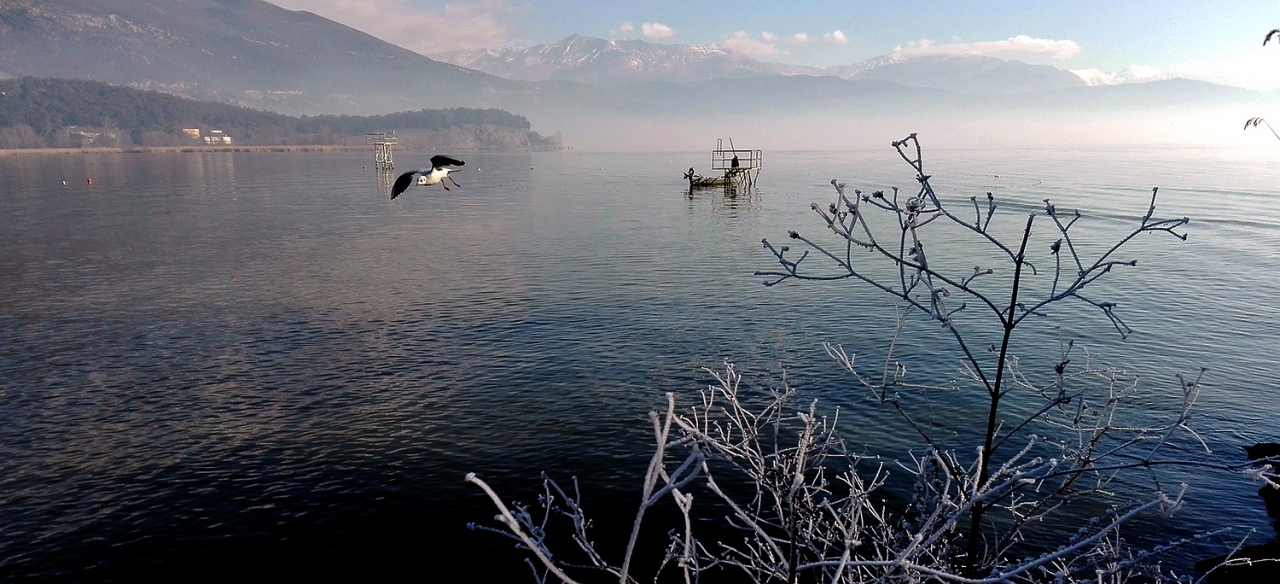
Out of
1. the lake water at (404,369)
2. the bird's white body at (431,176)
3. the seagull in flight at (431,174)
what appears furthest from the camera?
the bird's white body at (431,176)

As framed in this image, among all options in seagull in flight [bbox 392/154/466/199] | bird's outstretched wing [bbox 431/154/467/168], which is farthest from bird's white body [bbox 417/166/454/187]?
bird's outstretched wing [bbox 431/154/467/168]

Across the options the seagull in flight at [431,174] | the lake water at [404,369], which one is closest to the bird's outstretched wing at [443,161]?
the seagull in flight at [431,174]

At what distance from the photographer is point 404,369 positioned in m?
29.2

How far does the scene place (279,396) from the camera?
2620 centimetres

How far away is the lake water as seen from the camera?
60.3ft

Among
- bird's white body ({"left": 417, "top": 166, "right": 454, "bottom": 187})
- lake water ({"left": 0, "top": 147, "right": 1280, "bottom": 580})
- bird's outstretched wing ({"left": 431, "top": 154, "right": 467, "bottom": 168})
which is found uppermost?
bird's outstretched wing ({"left": 431, "top": 154, "right": 467, "bottom": 168})

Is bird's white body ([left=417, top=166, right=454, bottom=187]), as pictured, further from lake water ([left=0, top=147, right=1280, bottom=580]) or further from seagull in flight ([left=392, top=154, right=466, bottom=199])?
lake water ([left=0, top=147, right=1280, bottom=580])

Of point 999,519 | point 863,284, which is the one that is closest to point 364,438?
point 999,519

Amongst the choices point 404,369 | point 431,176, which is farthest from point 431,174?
point 404,369

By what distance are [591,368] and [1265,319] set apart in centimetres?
3282

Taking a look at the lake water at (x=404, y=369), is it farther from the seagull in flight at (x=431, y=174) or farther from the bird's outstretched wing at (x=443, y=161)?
the bird's outstretched wing at (x=443, y=161)

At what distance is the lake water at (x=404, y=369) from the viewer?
723 inches

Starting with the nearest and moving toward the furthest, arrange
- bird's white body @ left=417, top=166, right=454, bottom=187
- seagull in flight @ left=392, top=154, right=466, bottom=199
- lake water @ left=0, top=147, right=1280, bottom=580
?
lake water @ left=0, top=147, right=1280, bottom=580 < seagull in flight @ left=392, top=154, right=466, bottom=199 < bird's white body @ left=417, top=166, right=454, bottom=187

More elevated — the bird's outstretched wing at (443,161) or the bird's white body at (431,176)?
the bird's outstretched wing at (443,161)
